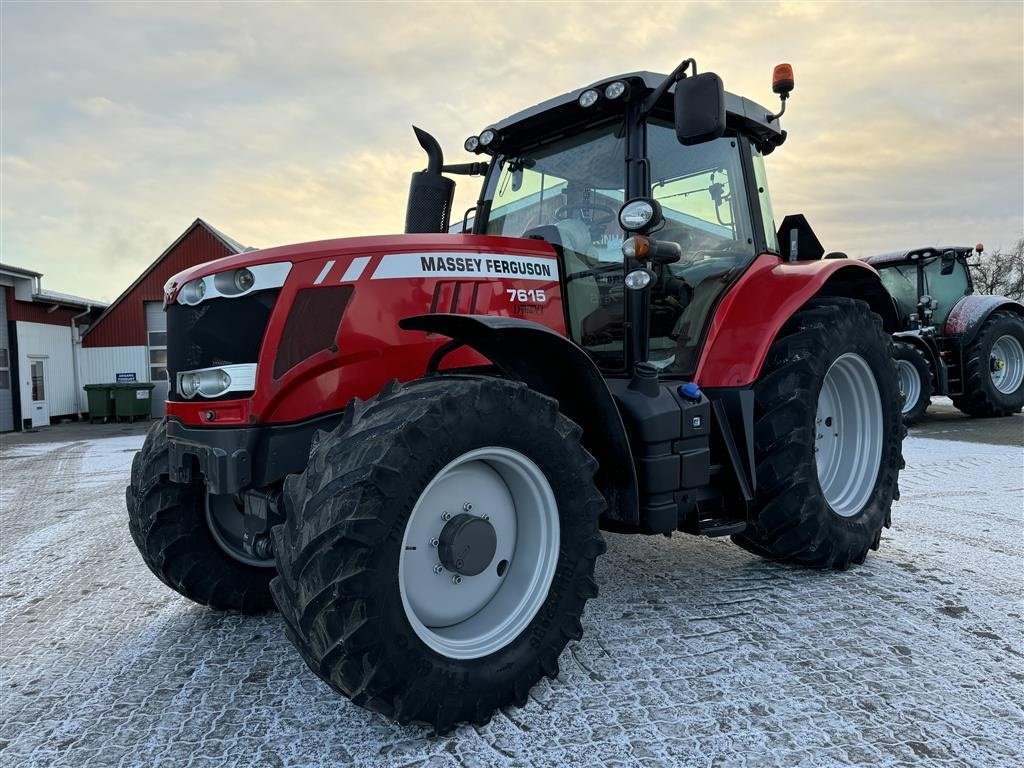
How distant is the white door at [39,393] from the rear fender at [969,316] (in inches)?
742

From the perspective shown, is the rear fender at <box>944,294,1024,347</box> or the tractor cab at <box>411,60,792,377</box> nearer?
the tractor cab at <box>411,60,792,377</box>

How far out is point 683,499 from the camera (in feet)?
8.97

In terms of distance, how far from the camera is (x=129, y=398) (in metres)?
17.3

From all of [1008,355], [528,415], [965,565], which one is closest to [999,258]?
[1008,355]

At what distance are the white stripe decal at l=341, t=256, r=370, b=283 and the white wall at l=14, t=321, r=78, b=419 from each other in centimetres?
1755

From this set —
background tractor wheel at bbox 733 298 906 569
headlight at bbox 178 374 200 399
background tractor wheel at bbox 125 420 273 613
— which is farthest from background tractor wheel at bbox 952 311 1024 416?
headlight at bbox 178 374 200 399

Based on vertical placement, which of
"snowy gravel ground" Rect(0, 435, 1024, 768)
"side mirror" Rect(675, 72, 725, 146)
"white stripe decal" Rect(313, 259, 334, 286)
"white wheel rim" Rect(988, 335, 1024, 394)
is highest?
"side mirror" Rect(675, 72, 725, 146)

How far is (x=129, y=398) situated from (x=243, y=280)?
683 inches

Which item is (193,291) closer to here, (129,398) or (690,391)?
(690,391)

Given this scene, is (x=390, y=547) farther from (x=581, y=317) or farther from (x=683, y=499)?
(x=581, y=317)

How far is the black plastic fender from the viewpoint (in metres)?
2.28

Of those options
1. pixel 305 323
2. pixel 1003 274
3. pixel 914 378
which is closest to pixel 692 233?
pixel 305 323

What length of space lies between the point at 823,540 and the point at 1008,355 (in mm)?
9006

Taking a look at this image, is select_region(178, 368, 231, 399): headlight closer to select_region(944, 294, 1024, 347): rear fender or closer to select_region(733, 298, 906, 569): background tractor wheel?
select_region(733, 298, 906, 569): background tractor wheel
